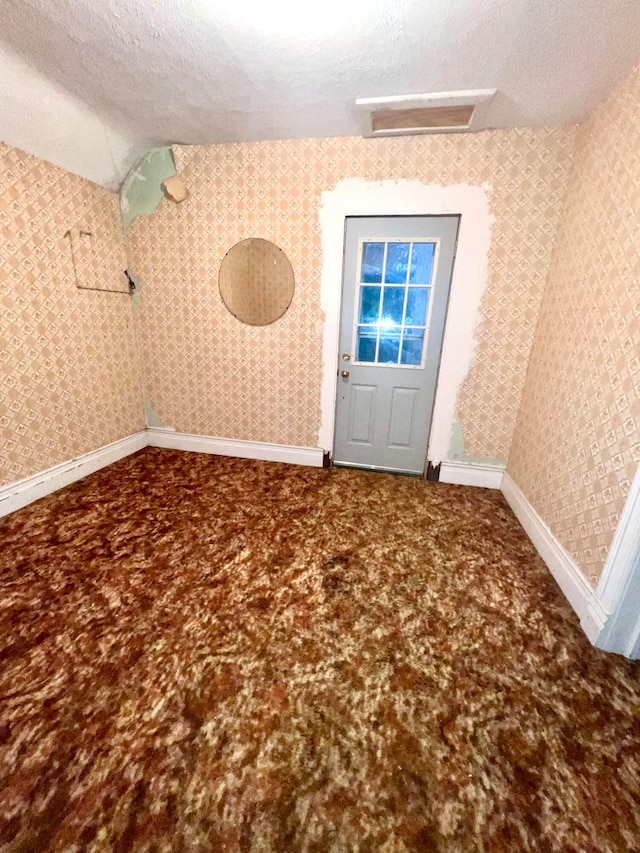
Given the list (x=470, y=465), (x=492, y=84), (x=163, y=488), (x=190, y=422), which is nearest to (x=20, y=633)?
(x=163, y=488)

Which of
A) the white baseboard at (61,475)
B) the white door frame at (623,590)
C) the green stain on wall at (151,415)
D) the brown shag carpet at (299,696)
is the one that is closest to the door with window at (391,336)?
Answer: the brown shag carpet at (299,696)

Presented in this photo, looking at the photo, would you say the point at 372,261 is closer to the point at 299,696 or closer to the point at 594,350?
the point at 594,350

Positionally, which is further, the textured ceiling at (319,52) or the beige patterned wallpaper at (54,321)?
the beige patterned wallpaper at (54,321)

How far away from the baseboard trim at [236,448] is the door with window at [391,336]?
275mm

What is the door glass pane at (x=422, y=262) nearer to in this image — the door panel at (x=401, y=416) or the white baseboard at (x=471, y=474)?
the door panel at (x=401, y=416)

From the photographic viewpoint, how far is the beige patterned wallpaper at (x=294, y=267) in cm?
232

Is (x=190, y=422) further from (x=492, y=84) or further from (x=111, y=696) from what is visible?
(x=492, y=84)

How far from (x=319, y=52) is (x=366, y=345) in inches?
66.4

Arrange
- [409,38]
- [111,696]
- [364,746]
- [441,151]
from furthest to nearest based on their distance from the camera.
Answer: [441,151]
[409,38]
[111,696]
[364,746]

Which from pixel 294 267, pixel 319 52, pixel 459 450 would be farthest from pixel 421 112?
pixel 459 450

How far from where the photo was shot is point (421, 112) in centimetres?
208

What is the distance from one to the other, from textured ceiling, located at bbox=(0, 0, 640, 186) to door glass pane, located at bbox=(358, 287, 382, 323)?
1.06 m

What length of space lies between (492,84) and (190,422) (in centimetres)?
319

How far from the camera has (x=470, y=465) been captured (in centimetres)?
284
